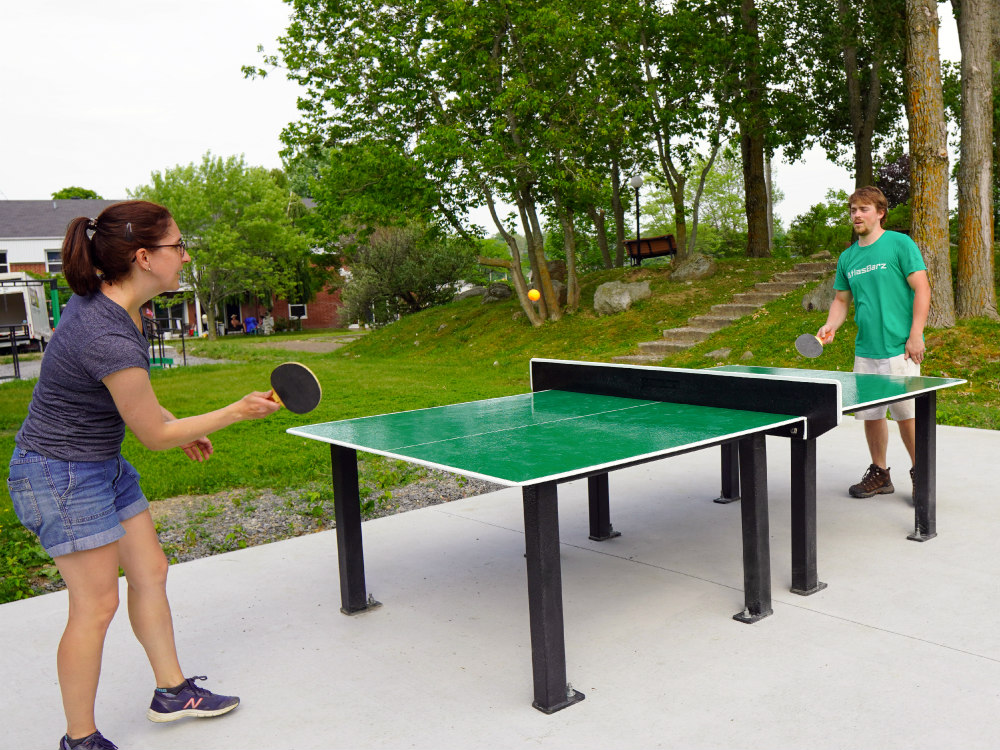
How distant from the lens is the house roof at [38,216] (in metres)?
49.6

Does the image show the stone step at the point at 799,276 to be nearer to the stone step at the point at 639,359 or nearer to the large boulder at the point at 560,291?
the stone step at the point at 639,359

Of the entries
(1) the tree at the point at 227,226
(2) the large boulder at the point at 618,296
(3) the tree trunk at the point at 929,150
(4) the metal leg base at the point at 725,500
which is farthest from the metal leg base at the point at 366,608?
(1) the tree at the point at 227,226

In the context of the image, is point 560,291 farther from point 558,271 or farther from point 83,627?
point 83,627

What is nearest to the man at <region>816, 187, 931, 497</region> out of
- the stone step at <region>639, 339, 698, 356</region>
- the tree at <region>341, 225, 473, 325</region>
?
the stone step at <region>639, 339, 698, 356</region>

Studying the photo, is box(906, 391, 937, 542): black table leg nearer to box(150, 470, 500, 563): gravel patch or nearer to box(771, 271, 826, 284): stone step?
box(150, 470, 500, 563): gravel patch

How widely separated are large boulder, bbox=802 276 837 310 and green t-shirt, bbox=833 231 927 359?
30.9ft

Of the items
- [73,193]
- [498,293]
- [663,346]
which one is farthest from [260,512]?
[73,193]

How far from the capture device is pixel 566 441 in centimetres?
379

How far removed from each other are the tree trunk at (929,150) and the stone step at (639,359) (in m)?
4.87

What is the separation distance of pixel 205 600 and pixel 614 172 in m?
21.3

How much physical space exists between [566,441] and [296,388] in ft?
4.28

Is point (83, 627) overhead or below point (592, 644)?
overhead

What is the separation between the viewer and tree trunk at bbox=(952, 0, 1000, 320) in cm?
1231

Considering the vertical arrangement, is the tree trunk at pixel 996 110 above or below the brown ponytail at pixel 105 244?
above
